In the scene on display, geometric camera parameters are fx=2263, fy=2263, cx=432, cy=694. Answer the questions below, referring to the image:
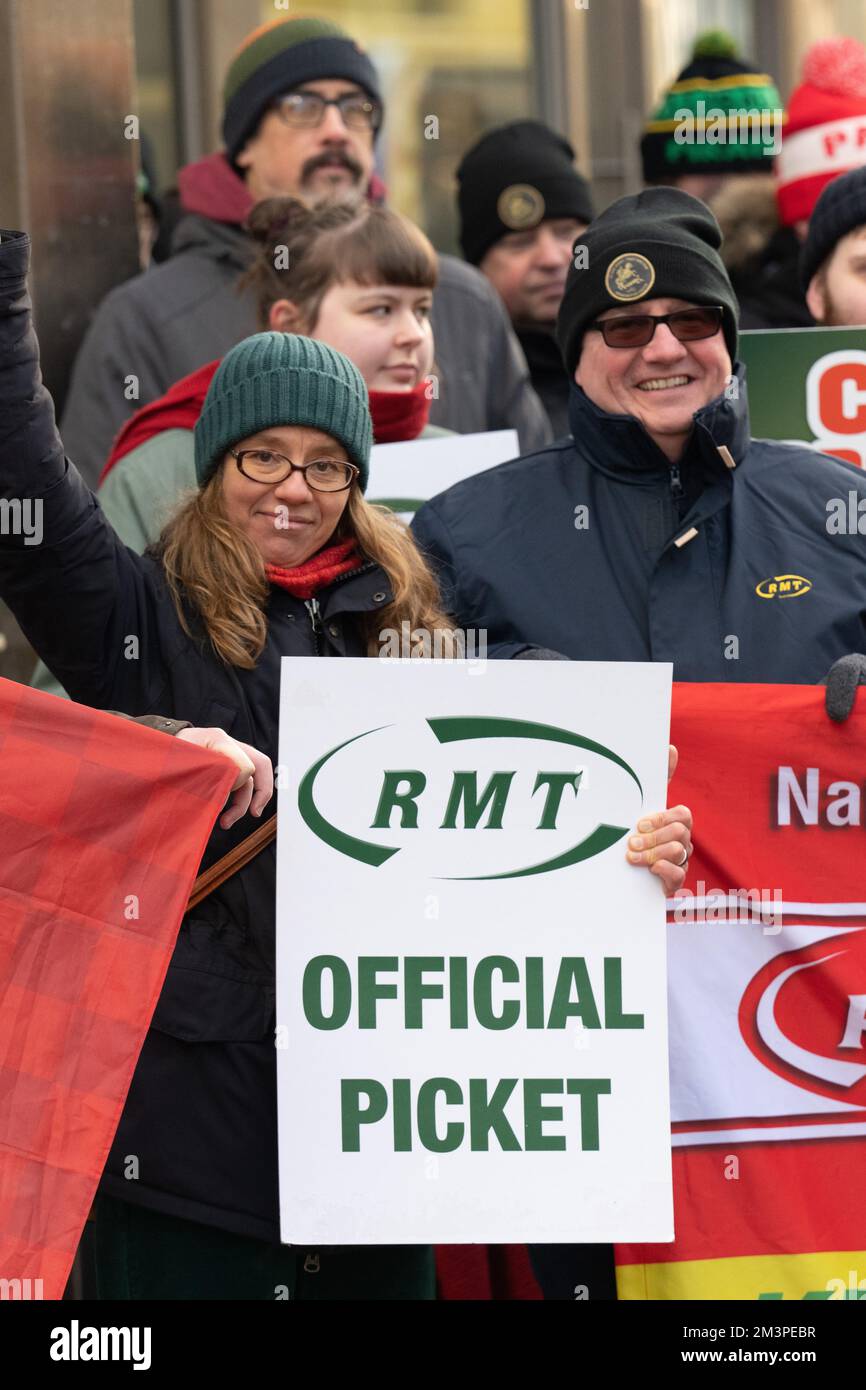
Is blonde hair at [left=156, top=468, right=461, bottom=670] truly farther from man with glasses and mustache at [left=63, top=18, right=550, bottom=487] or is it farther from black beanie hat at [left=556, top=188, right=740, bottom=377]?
man with glasses and mustache at [left=63, top=18, right=550, bottom=487]

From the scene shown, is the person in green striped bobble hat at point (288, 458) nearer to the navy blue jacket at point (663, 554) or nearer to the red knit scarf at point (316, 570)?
the red knit scarf at point (316, 570)

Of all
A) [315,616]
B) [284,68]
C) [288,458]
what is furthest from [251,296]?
[315,616]

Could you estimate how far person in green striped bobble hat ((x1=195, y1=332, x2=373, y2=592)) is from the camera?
13.2 feet

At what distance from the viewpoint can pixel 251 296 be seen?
616 centimetres

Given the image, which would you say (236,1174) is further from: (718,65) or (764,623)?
(718,65)

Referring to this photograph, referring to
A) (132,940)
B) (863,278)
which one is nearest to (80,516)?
(132,940)

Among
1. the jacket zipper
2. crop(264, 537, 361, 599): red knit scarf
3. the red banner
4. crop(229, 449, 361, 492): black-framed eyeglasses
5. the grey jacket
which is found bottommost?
the red banner

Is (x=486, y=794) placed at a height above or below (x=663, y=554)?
below

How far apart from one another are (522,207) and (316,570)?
3428 mm

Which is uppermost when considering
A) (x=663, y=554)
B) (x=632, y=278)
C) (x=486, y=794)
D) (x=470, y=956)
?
(x=632, y=278)

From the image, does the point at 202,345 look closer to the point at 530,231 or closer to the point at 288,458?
the point at 530,231

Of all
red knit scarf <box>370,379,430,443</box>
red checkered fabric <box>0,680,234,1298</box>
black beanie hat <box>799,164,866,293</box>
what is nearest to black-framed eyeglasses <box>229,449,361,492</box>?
red checkered fabric <box>0,680,234,1298</box>

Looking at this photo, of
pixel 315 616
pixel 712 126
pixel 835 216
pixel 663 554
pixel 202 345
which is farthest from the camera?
pixel 712 126

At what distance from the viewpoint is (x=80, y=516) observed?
3.77 m
